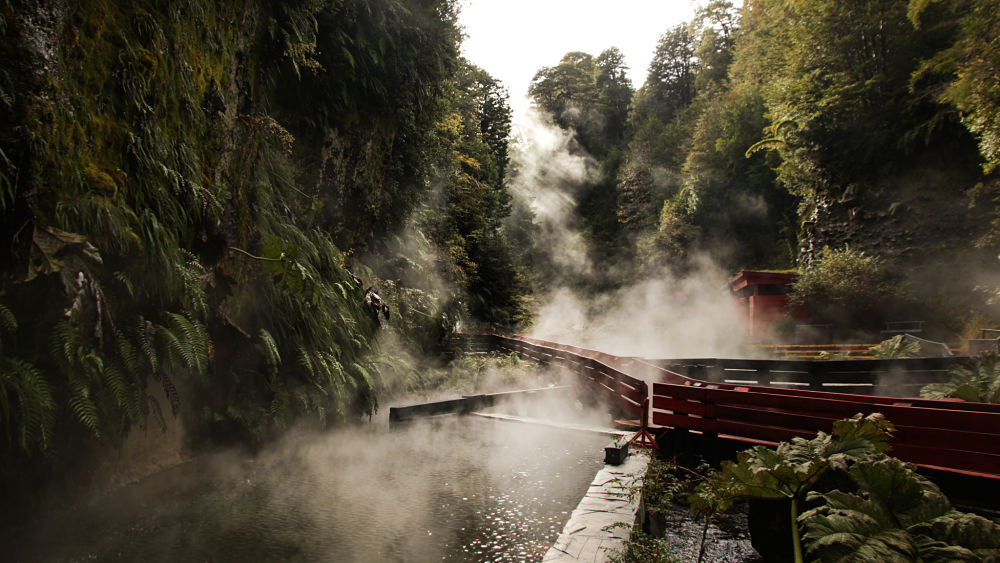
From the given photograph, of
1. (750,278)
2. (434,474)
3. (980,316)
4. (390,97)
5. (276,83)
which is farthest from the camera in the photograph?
(750,278)

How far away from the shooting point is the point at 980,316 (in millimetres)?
16469

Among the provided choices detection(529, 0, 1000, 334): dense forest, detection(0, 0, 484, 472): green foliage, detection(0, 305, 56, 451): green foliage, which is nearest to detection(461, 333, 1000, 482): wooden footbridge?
detection(0, 0, 484, 472): green foliage

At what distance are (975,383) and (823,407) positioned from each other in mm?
4781

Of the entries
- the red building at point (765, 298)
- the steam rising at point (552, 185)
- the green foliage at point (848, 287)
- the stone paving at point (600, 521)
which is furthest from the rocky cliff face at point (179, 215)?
the steam rising at point (552, 185)

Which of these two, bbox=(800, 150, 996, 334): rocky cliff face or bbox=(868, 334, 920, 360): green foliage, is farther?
bbox=(800, 150, 996, 334): rocky cliff face

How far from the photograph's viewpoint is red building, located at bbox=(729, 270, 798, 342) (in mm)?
22770

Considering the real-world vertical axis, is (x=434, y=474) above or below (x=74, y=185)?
below

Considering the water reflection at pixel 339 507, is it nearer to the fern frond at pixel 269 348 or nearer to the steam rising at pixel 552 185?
the fern frond at pixel 269 348

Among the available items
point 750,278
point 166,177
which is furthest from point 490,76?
point 166,177

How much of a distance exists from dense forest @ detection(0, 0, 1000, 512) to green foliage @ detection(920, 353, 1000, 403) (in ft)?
27.0

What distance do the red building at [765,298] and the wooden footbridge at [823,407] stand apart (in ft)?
41.9

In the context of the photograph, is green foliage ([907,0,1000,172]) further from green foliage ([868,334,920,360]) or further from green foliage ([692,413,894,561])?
green foliage ([692,413,894,561])

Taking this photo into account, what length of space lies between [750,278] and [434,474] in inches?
843

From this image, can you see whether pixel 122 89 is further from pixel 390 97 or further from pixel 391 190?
pixel 391 190
